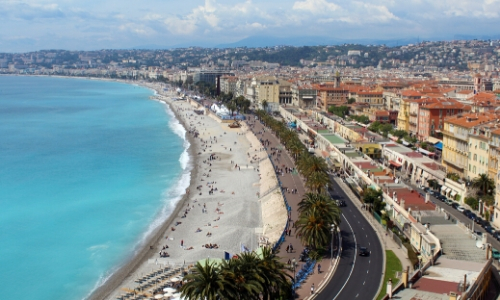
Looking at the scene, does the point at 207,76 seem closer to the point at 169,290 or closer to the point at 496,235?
the point at 496,235

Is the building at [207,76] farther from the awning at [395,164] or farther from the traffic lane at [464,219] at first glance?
the traffic lane at [464,219]

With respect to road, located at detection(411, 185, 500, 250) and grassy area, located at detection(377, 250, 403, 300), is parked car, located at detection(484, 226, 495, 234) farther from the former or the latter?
grassy area, located at detection(377, 250, 403, 300)

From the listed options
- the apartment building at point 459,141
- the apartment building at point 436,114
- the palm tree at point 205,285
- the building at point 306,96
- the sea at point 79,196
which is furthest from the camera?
the building at point 306,96

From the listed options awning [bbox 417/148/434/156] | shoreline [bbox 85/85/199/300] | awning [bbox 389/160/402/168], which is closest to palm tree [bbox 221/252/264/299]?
shoreline [bbox 85/85/199/300]

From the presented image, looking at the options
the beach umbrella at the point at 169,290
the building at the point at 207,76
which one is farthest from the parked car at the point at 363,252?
the building at the point at 207,76

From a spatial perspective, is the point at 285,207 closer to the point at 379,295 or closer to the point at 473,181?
the point at 473,181

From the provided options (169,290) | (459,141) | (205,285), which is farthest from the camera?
(459,141)

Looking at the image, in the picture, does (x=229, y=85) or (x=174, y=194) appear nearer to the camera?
(x=174, y=194)


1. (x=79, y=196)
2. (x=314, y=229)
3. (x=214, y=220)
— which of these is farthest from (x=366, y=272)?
(x=79, y=196)
